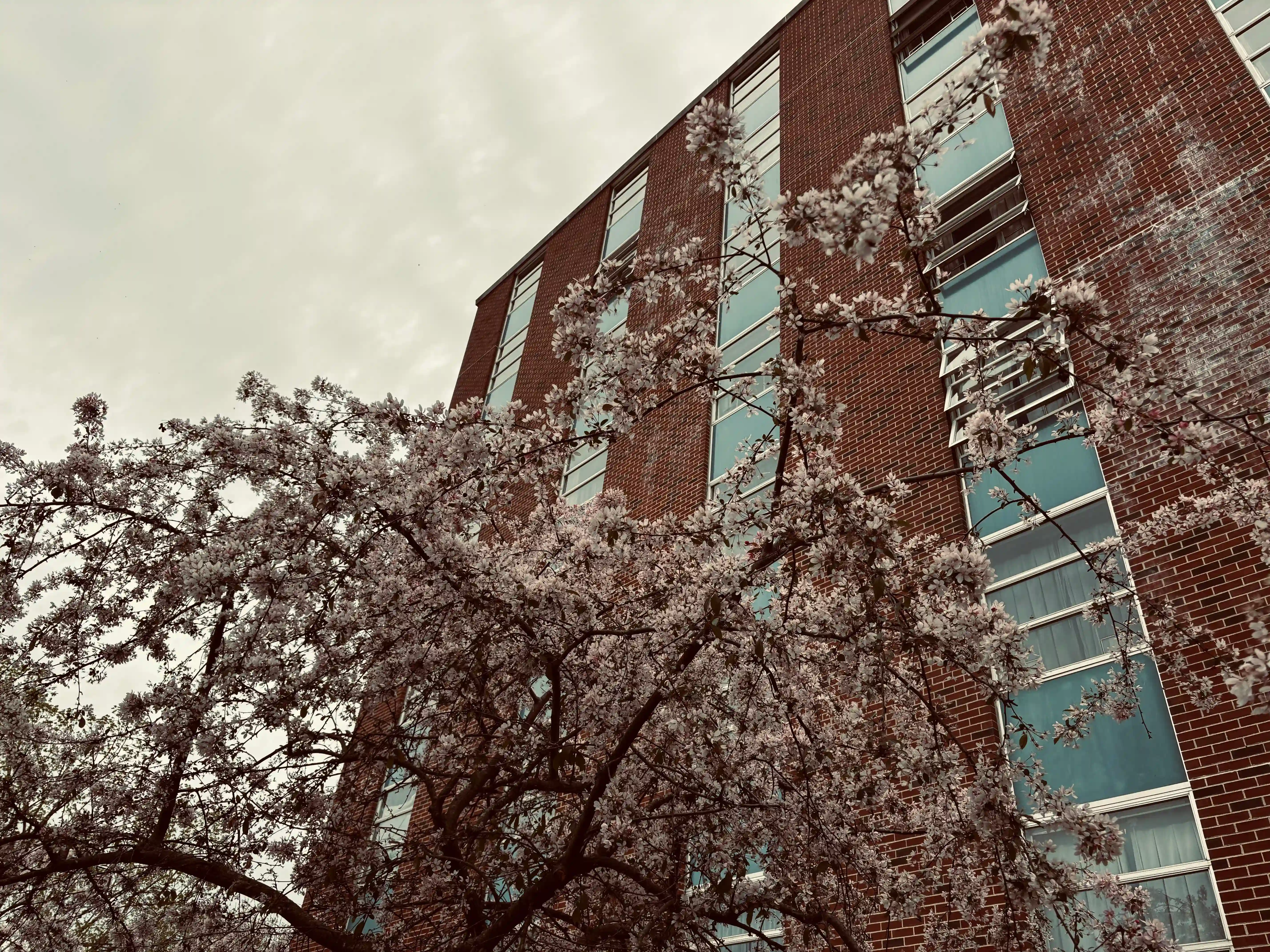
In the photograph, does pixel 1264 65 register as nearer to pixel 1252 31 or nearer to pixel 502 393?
pixel 1252 31

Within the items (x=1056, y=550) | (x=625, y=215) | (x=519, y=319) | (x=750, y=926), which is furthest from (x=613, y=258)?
(x=750, y=926)

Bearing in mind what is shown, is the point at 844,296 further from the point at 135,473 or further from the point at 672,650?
the point at 135,473

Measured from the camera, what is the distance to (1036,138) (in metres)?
11.4

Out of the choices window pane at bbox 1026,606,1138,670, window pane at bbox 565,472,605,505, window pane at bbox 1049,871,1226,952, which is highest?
window pane at bbox 565,472,605,505

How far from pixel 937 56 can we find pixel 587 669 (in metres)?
12.4

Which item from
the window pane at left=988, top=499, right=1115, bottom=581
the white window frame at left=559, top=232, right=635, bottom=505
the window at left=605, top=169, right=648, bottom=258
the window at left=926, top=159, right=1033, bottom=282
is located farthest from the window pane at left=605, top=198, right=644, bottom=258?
the window pane at left=988, top=499, right=1115, bottom=581

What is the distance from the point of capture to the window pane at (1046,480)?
861cm

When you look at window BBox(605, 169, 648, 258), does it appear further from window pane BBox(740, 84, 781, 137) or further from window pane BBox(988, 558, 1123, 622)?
window pane BBox(988, 558, 1123, 622)

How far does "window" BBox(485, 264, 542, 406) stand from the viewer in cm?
2277

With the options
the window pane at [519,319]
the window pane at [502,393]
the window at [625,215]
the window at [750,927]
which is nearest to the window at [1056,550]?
the window at [750,927]

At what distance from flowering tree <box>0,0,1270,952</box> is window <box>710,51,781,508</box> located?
3468mm

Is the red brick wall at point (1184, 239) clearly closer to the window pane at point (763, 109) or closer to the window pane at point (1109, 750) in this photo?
the window pane at point (1109, 750)

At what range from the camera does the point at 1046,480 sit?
890 cm

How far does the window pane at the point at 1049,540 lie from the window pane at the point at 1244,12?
6027mm
